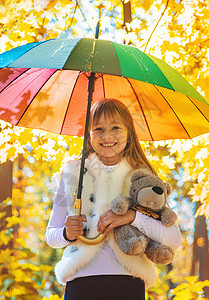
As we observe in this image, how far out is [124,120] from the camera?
2.17 metres

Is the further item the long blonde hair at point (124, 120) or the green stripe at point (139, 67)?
the long blonde hair at point (124, 120)

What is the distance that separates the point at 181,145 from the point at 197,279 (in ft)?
6.23

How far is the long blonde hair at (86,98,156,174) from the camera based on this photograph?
7.00 feet

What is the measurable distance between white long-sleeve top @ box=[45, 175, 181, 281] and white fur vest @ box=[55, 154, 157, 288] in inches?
1.1

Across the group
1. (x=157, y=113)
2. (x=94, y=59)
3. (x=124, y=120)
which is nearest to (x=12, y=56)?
(x=94, y=59)

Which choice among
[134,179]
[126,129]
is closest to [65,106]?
[126,129]

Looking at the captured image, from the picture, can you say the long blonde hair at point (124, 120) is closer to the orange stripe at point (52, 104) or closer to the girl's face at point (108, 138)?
the girl's face at point (108, 138)

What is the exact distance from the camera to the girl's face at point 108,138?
2.12 m

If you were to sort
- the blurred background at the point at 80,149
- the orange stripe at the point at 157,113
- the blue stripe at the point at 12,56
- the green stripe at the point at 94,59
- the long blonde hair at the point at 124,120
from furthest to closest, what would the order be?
the blurred background at the point at 80,149
the orange stripe at the point at 157,113
the long blonde hair at the point at 124,120
the blue stripe at the point at 12,56
the green stripe at the point at 94,59

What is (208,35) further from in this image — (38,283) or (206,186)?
(38,283)

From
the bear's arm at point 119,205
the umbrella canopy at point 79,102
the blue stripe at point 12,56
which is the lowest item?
the bear's arm at point 119,205

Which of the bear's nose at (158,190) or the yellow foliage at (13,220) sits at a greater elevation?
the yellow foliage at (13,220)

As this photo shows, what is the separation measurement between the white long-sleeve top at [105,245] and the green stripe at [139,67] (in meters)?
0.70

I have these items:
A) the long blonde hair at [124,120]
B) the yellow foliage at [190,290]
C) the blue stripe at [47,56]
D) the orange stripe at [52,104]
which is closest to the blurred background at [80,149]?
the yellow foliage at [190,290]
